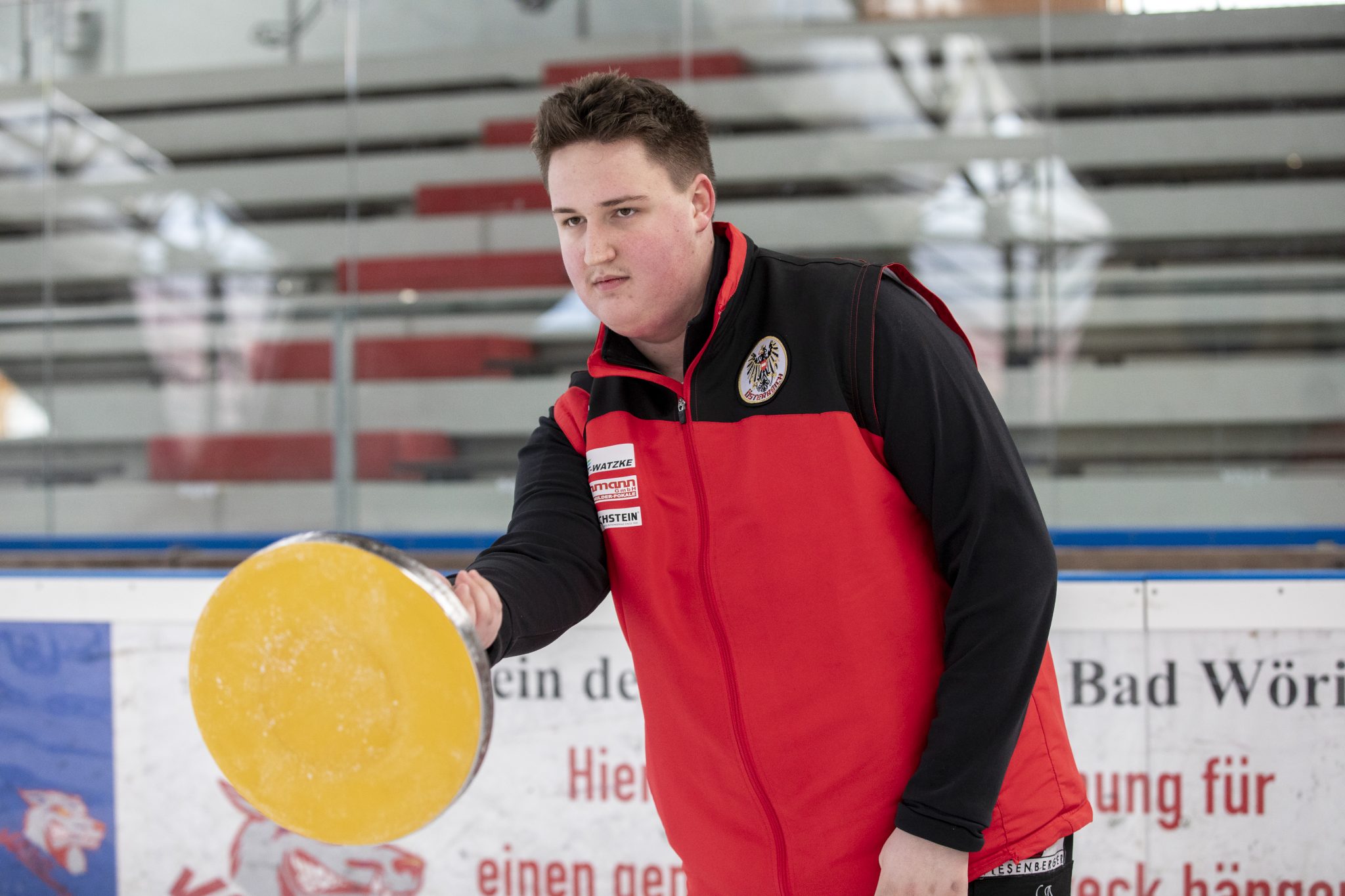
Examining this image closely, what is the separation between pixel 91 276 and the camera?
228 inches

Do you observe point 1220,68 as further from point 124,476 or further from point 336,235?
point 124,476

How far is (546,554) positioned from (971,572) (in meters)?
0.39

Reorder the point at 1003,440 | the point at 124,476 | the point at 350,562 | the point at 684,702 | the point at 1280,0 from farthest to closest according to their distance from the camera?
the point at 124,476 → the point at 1280,0 → the point at 684,702 → the point at 1003,440 → the point at 350,562

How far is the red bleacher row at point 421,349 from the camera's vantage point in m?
4.44

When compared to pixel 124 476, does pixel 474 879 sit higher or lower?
lower

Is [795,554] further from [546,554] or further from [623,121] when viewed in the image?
[623,121]

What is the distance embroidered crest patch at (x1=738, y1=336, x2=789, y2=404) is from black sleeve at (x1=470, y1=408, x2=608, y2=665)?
214 mm

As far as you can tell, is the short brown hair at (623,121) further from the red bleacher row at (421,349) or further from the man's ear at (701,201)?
the red bleacher row at (421,349)

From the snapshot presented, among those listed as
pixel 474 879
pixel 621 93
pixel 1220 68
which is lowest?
pixel 474 879

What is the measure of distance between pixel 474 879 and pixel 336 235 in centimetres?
404

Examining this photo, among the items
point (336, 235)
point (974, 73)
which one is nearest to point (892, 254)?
point (974, 73)

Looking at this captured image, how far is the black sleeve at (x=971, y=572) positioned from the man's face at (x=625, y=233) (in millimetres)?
224

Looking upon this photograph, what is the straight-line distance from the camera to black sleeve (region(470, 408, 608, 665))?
978mm

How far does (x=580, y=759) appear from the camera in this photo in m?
2.11
